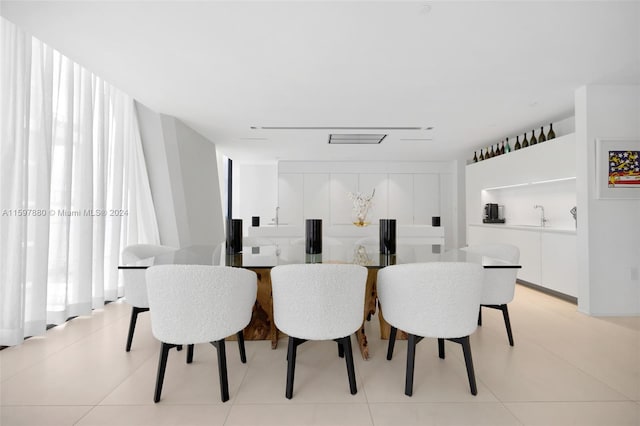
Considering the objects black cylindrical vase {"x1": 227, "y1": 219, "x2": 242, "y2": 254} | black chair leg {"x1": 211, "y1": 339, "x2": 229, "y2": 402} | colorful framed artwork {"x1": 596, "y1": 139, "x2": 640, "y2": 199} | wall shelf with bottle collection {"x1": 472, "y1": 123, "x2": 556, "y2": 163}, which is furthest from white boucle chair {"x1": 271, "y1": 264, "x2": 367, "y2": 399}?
wall shelf with bottle collection {"x1": 472, "y1": 123, "x2": 556, "y2": 163}

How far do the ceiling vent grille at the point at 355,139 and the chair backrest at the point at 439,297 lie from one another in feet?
12.7

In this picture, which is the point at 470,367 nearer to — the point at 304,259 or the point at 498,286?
the point at 498,286

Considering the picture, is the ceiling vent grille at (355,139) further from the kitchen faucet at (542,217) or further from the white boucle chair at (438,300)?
the white boucle chair at (438,300)

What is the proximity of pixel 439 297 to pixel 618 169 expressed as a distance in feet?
10.1

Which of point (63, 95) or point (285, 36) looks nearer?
point (285, 36)

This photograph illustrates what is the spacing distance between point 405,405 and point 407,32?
8.32ft

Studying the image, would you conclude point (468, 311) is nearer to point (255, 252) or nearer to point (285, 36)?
point (255, 252)

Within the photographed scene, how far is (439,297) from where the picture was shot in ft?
6.10

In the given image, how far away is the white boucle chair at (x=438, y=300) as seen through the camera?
6.08 ft

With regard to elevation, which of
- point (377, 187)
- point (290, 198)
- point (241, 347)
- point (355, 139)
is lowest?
point (241, 347)

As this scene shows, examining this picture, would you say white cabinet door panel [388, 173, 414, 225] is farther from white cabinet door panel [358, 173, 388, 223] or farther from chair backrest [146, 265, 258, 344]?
chair backrest [146, 265, 258, 344]

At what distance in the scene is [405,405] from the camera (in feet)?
5.98

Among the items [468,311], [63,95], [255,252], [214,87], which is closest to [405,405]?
[468,311]

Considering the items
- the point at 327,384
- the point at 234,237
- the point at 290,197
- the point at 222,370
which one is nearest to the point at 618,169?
the point at 327,384
